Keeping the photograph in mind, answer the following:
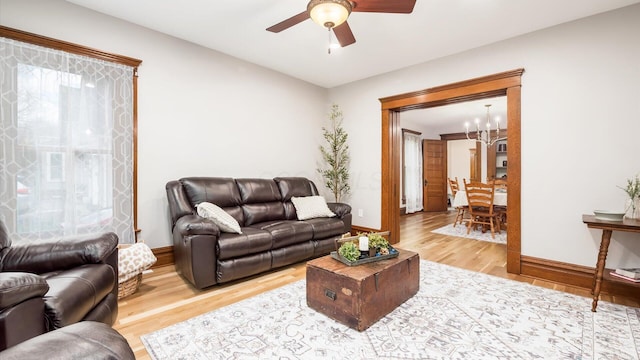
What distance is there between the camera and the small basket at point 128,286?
92.7 inches

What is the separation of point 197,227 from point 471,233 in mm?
4774

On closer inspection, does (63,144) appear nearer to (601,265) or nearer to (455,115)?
(601,265)

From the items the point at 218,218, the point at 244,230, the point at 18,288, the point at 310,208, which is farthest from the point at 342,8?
the point at 310,208

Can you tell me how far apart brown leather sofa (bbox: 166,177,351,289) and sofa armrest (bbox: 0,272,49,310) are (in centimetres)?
126

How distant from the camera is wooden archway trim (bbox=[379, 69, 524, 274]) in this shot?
3113 mm

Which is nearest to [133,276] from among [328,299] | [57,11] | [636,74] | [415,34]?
[328,299]

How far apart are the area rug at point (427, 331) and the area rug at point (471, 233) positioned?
228 centimetres

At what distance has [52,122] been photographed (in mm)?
2488

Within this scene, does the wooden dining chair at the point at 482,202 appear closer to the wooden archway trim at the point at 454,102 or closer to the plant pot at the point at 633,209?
the wooden archway trim at the point at 454,102

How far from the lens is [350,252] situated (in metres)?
2.16

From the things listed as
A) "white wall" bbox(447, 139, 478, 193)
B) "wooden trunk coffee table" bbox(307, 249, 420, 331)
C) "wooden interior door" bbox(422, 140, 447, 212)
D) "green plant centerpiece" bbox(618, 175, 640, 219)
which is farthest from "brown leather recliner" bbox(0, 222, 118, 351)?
"white wall" bbox(447, 139, 478, 193)

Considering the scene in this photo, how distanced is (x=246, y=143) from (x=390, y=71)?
245 cm

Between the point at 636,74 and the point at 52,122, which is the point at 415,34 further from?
the point at 52,122

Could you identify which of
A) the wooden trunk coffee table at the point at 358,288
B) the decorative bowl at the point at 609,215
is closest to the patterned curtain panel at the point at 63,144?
the wooden trunk coffee table at the point at 358,288
